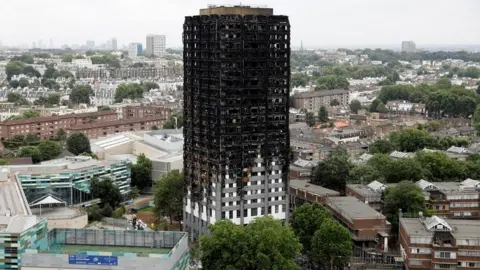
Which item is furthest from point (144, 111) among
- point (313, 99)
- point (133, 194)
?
point (133, 194)

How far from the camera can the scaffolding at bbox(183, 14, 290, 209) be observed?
23.7m

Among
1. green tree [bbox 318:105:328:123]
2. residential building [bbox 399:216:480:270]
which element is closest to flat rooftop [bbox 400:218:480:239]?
residential building [bbox 399:216:480:270]

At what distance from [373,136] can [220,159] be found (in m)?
26.3

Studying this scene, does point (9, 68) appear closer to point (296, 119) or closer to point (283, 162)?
point (296, 119)

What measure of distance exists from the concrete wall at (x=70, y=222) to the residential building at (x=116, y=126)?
887 inches

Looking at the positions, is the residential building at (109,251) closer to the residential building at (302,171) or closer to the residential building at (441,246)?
the residential building at (441,246)

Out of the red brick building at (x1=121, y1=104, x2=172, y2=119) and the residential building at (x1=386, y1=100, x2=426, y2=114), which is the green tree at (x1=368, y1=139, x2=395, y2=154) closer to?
the red brick building at (x1=121, y1=104, x2=172, y2=119)

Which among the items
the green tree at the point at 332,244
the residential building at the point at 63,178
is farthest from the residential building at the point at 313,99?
the green tree at the point at 332,244

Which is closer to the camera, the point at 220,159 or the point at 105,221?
the point at 220,159

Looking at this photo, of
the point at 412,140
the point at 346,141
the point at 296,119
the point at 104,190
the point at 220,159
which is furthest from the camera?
the point at 296,119

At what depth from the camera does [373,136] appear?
47.8m

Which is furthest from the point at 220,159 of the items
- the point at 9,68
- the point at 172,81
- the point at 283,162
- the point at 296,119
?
the point at 9,68

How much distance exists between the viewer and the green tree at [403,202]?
82.6 feet

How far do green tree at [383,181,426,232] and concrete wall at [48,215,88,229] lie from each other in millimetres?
11305
